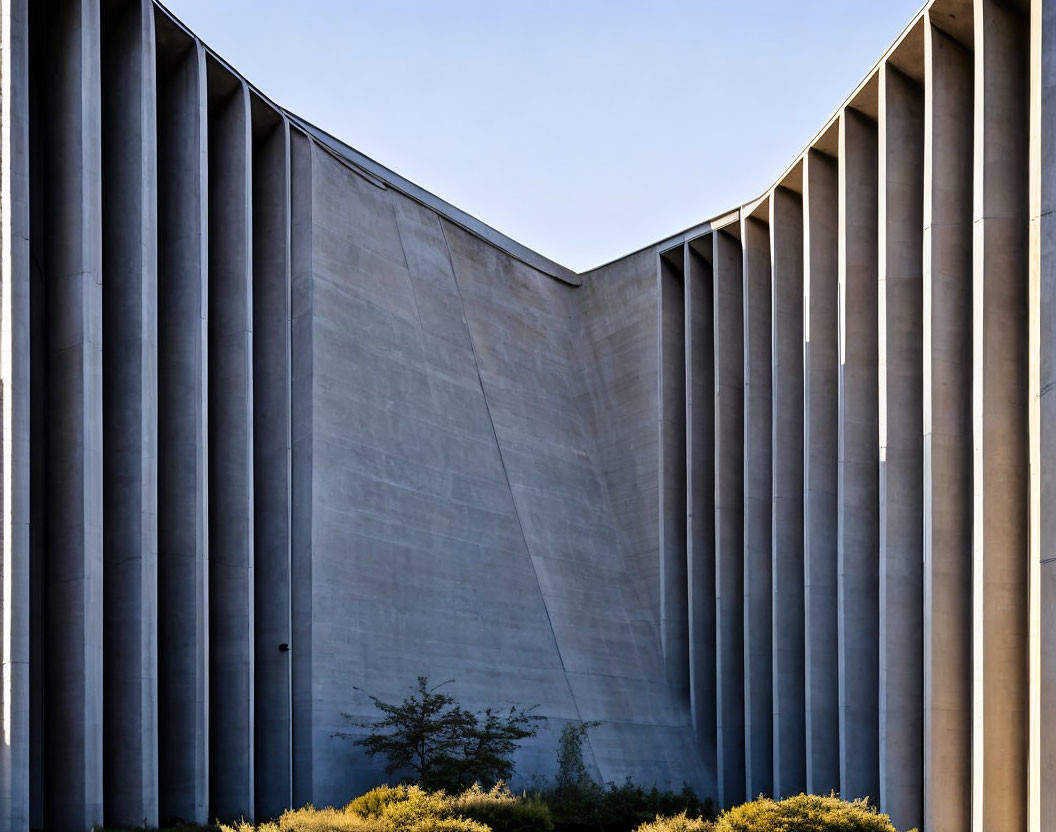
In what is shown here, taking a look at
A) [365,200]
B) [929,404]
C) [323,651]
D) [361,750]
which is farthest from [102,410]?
[929,404]

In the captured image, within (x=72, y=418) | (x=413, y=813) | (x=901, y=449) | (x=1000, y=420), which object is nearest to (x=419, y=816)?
(x=413, y=813)

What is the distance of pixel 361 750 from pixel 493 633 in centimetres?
381

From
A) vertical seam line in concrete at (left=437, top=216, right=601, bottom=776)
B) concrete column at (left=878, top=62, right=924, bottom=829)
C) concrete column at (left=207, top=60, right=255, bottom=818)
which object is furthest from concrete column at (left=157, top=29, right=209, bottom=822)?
concrete column at (left=878, top=62, right=924, bottom=829)

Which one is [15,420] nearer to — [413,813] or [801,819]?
[413,813]

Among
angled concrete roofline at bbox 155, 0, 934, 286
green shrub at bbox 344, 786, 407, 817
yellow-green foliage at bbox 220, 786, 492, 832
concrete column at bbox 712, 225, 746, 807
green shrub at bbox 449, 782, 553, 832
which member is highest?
angled concrete roofline at bbox 155, 0, 934, 286

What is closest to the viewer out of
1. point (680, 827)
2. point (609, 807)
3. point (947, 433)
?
point (680, 827)

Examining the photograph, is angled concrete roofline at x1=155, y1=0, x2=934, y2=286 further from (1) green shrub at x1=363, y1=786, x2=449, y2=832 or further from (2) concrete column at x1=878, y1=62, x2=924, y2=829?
(1) green shrub at x1=363, y1=786, x2=449, y2=832

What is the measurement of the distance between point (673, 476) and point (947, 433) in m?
10.1

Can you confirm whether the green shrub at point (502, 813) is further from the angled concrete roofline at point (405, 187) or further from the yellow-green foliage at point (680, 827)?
the angled concrete roofline at point (405, 187)

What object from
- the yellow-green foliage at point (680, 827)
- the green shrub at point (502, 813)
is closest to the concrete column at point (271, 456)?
the green shrub at point (502, 813)

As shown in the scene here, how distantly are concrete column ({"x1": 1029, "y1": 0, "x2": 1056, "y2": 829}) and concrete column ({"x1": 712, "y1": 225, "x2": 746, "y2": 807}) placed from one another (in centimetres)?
1054

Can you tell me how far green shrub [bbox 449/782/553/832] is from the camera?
1602 cm

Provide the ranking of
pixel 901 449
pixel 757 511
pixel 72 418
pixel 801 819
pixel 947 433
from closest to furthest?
1. pixel 801 819
2. pixel 72 418
3. pixel 947 433
4. pixel 901 449
5. pixel 757 511

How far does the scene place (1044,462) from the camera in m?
14.9
